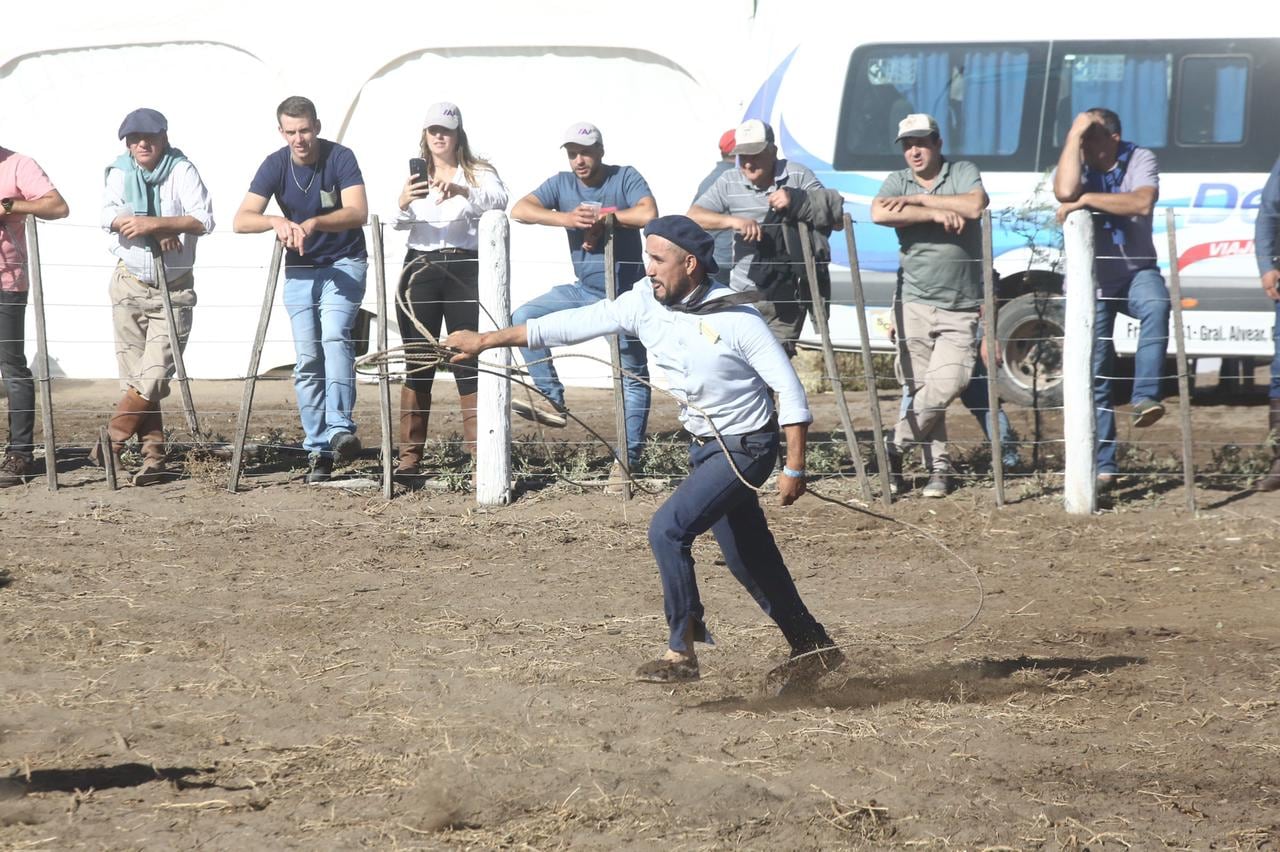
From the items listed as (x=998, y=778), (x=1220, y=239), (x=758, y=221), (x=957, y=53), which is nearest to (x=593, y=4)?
(x=957, y=53)

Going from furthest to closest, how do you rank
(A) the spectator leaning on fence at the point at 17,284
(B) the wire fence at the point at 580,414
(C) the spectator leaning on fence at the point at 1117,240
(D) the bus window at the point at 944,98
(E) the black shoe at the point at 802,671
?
1. (D) the bus window at the point at 944,98
2. (B) the wire fence at the point at 580,414
3. (A) the spectator leaning on fence at the point at 17,284
4. (C) the spectator leaning on fence at the point at 1117,240
5. (E) the black shoe at the point at 802,671

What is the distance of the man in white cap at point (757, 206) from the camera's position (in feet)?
29.3

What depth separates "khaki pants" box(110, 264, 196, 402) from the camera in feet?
31.1

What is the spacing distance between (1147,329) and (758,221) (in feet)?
7.90

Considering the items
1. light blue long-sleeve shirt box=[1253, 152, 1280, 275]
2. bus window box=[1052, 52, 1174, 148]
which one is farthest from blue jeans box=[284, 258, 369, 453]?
bus window box=[1052, 52, 1174, 148]

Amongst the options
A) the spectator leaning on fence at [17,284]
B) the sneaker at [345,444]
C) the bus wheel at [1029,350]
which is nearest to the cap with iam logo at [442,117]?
the sneaker at [345,444]

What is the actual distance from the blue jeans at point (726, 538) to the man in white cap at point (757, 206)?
3.05 meters

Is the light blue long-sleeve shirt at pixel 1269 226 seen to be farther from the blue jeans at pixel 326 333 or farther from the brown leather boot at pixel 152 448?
the brown leather boot at pixel 152 448

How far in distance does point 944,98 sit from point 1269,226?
10.4ft

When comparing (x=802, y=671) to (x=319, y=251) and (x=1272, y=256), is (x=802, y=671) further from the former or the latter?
(x=1272, y=256)

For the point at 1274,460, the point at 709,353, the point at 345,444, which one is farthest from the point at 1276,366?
the point at 345,444

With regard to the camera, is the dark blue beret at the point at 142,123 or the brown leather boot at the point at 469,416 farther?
the brown leather boot at the point at 469,416

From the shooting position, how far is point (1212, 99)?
Answer: 11383mm

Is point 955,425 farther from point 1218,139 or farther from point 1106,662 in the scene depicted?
point 1106,662
